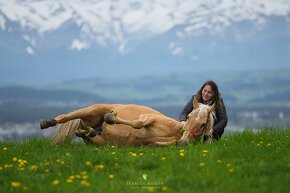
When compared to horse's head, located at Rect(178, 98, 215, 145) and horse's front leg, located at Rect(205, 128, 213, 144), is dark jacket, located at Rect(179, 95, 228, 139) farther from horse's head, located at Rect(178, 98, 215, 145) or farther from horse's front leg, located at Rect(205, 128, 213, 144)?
horse's head, located at Rect(178, 98, 215, 145)

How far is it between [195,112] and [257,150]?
144cm

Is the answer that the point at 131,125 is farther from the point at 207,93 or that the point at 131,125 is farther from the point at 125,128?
the point at 207,93

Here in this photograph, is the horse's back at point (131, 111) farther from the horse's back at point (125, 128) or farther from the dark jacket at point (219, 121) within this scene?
the dark jacket at point (219, 121)

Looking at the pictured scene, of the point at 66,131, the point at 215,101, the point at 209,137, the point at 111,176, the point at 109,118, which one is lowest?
the point at 111,176

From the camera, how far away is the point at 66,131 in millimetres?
12289

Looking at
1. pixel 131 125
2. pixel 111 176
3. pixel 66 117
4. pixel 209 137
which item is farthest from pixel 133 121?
pixel 111 176

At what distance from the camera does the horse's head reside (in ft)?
35.9

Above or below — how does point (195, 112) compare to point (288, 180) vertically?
above

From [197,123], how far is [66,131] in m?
3.12

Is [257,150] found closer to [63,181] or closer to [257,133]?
[257,133]

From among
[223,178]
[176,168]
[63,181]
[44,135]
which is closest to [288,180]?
[223,178]

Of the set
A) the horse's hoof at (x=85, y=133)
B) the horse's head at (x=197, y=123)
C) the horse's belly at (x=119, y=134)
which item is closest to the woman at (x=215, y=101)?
the horse's head at (x=197, y=123)

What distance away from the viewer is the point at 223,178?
8.49m

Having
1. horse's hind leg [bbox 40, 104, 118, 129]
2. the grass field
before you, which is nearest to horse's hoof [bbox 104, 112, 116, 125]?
the grass field
